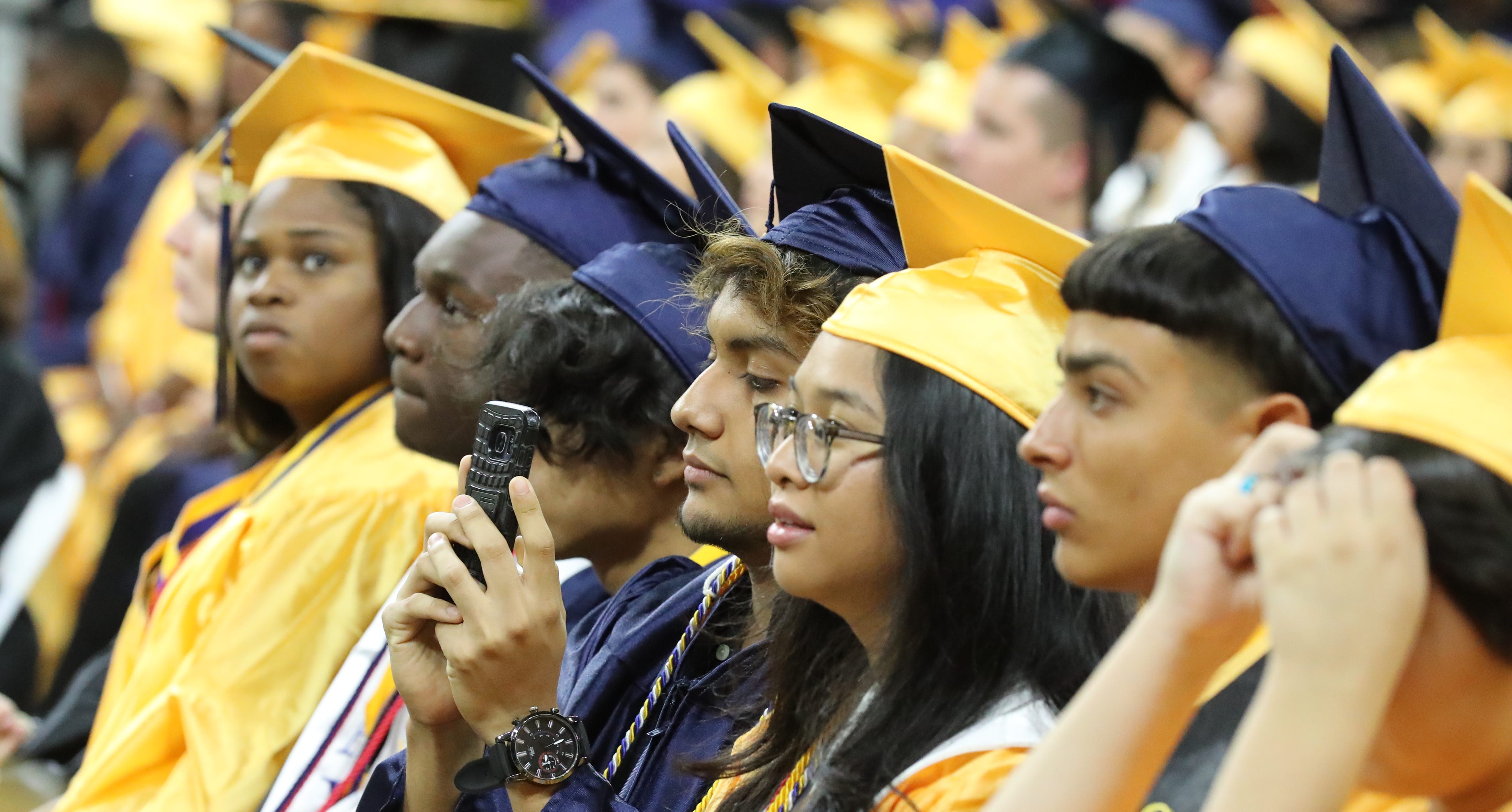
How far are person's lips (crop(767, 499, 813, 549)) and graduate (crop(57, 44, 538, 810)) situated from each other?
1.35 metres

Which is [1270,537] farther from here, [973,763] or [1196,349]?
[973,763]

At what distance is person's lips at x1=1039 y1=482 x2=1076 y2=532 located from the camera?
61.5 inches

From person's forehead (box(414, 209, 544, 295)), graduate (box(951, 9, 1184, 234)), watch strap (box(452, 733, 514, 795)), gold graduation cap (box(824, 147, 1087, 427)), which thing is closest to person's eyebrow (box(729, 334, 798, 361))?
gold graduation cap (box(824, 147, 1087, 427))

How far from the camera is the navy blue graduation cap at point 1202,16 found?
657 centimetres

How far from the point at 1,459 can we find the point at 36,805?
4.82 feet

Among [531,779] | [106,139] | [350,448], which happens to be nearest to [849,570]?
[531,779]

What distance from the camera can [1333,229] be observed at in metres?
1.64

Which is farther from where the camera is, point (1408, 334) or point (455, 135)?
point (455, 135)

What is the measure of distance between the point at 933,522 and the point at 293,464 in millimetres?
1934

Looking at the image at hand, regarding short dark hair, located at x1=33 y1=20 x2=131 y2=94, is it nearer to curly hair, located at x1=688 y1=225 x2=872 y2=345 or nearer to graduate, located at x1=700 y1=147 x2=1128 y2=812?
curly hair, located at x1=688 y1=225 x2=872 y2=345

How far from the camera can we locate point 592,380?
107 inches

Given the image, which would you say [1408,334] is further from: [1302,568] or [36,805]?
[36,805]

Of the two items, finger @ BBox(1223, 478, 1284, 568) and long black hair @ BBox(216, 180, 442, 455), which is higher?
finger @ BBox(1223, 478, 1284, 568)

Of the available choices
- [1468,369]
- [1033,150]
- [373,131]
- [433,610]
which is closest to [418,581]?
[433,610]
